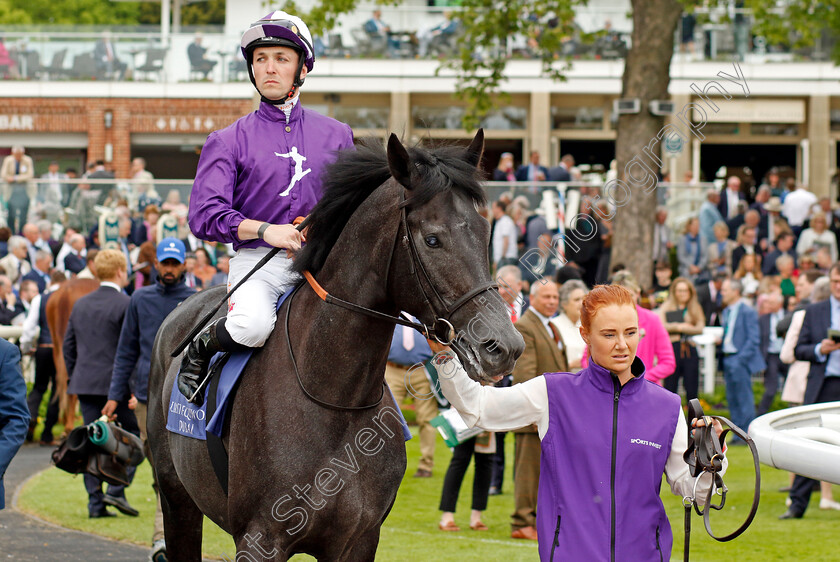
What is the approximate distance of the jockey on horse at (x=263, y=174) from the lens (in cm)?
413

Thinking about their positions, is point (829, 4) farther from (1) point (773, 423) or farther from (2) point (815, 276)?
(1) point (773, 423)

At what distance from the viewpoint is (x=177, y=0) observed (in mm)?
31859

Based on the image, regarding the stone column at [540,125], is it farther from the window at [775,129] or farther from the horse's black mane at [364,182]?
the horse's black mane at [364,182]

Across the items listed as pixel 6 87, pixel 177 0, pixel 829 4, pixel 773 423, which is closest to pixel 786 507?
pixel 773 423

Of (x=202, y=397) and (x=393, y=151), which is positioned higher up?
(x=393, y=151)

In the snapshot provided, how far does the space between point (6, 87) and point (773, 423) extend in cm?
2618

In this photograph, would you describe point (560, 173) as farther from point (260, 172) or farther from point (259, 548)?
point (259, 548)

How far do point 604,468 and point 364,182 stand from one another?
1276mm

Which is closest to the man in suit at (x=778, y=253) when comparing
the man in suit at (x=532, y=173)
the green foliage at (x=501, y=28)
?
the man in suit at (x=532, y=173)

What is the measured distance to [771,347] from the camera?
12742 mm

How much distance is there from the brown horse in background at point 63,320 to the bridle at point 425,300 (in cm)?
833

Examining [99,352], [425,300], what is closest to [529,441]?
[99,352]

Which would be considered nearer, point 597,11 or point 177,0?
point 597,11

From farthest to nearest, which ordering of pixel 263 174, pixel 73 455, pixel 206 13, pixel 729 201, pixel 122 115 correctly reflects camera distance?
1. pixel 206 13
2. pixel 122 115
3. pixel 729 201
4. pixel 73 455
5. pixel 263 174
